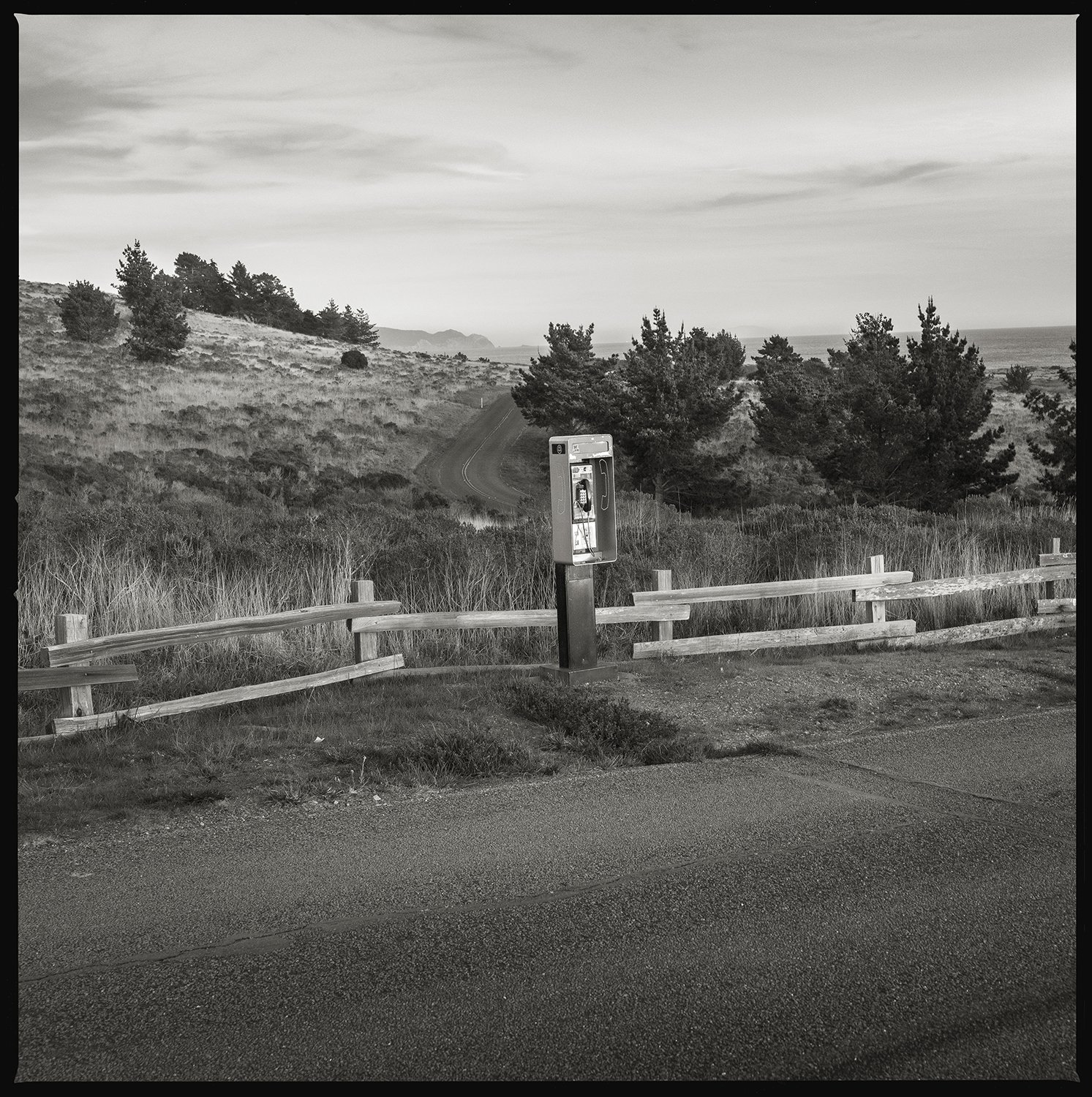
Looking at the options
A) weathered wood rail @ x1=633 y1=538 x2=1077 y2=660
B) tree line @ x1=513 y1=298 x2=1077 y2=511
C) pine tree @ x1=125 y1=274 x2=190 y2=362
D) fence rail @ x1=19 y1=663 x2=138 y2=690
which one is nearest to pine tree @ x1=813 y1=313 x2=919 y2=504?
tree line @ x1=513 y1=298 x2=1077 y2=511

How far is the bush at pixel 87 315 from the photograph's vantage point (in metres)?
56.3

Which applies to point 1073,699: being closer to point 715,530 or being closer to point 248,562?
point 248,562

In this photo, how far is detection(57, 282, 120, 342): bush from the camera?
185 feet

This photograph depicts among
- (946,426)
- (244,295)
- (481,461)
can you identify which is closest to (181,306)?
(481,461)

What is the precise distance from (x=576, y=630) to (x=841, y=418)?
81.6ft

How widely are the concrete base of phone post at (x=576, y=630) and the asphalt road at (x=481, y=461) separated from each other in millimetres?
20408

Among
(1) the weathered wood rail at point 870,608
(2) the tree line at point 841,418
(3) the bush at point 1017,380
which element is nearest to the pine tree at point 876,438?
(2) the tree line at point 841,418

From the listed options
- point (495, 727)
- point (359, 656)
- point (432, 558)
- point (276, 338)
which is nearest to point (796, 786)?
point (495, 727)

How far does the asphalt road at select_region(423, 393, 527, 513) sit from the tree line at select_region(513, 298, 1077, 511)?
317 centimetres

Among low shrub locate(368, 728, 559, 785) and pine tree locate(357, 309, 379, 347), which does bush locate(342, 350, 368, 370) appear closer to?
pine tree locate(357, 309, 379, 347)

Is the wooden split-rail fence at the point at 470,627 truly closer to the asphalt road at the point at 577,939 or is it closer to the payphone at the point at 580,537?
the payphone at the point at 580,537

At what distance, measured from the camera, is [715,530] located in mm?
18703

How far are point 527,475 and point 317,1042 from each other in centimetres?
3779
